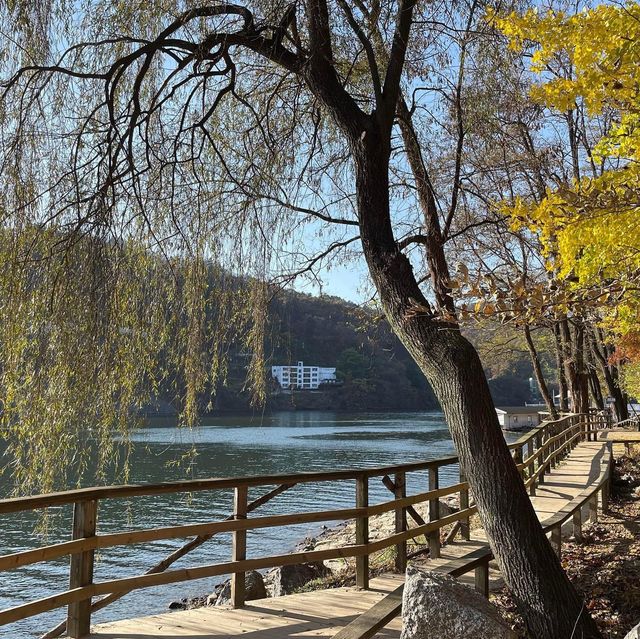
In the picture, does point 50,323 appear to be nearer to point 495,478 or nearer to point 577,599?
point 495,478

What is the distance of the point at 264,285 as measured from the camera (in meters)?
5.29

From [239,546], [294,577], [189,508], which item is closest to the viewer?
[239,546]

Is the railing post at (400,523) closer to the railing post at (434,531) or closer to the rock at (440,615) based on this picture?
the railing post at (434,531)

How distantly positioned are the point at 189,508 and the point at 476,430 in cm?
1183

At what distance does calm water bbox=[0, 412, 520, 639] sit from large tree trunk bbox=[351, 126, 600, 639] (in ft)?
4.65

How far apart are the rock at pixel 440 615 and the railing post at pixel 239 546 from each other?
5.75ft

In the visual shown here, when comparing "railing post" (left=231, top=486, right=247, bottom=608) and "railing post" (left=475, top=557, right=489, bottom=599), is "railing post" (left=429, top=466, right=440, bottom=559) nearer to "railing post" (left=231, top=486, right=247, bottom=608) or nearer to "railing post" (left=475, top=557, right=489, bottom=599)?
"railing post" (left=475, top=557, right=489, bottom=599)

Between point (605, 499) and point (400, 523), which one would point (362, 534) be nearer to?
point (400, 523)

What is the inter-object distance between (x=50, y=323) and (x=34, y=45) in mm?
1736

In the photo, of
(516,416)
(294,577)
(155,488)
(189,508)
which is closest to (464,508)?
(155,488)

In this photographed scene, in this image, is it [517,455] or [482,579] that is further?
[517,455]

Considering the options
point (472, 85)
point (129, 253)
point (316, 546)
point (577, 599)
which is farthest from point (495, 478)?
point (316, 546)

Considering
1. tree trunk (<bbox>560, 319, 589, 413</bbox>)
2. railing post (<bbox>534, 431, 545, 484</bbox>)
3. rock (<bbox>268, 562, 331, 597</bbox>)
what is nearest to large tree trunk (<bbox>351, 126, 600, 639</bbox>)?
rock (<bbox>268, 562, 331, 597</bbox>)

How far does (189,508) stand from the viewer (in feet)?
50.0
